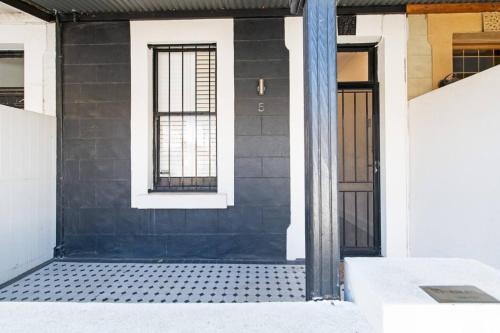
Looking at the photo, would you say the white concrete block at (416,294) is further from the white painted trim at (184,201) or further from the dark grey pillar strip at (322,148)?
the white painted trim at (184,201)

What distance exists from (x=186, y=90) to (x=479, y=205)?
349cm

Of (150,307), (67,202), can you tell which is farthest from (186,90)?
(150,307)

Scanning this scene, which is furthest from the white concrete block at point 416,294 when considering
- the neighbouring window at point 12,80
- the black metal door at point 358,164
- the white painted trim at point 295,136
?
the neighbouring window at point 12,80

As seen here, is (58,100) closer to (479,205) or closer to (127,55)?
(127,55)

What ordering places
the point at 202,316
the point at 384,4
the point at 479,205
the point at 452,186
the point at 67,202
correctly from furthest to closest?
1. the point at 67,202
2. the point at 384,4
3. the point at 452,186
4. the point at 479,205
5. the point at 202,316

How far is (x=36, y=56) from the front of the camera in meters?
4.41

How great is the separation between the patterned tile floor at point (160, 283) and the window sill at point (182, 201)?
712 millimetres

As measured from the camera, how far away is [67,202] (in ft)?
14.6

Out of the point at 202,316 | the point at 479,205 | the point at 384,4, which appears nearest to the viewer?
the point at 202,316

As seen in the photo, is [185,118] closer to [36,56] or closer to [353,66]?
[36,56]

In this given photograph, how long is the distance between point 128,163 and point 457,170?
12.1 feet

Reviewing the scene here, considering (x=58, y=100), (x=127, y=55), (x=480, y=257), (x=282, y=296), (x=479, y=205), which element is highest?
(x=127, y=55)

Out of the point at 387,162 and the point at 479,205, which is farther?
the point at 387,162

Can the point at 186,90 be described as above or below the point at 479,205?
above
